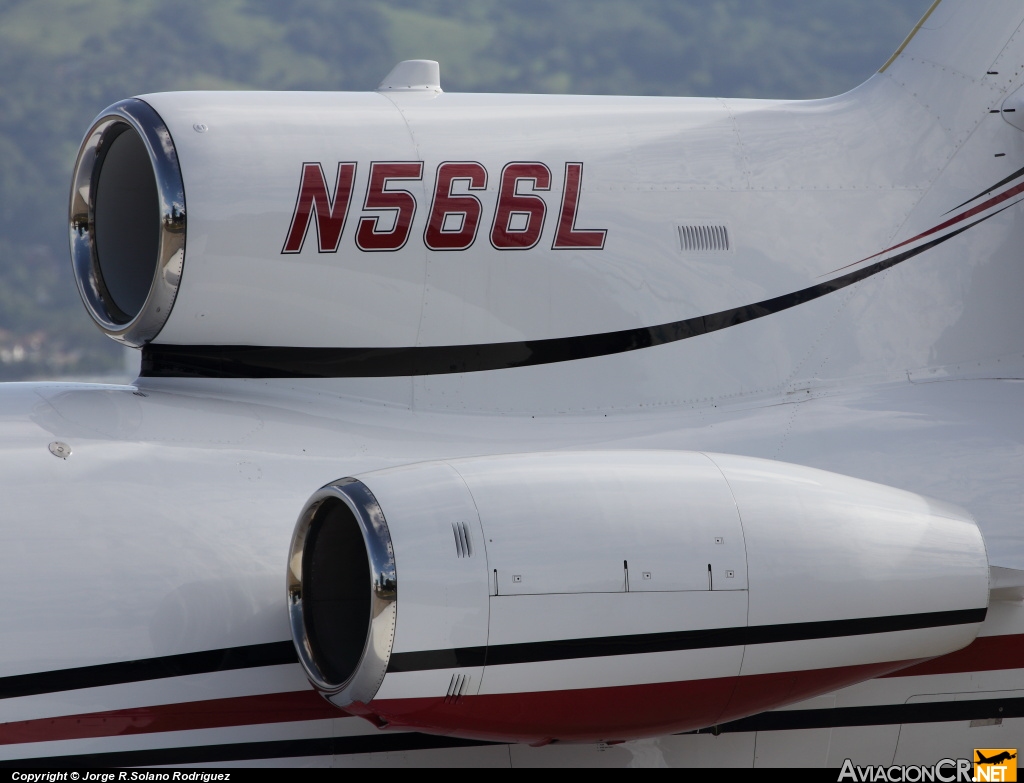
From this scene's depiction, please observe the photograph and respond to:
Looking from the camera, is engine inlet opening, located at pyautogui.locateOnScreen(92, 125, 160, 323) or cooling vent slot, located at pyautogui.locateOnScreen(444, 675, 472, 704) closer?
cooling vent slot, located at pyautogui.locateOnScreen(444, 675, 472, 704)

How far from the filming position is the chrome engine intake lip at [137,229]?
4500 millimetres

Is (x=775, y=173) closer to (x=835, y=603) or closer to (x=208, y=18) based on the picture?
(x=835, y=603)

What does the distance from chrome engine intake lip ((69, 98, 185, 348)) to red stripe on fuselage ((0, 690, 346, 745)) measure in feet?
4.88

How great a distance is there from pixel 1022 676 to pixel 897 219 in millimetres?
2059

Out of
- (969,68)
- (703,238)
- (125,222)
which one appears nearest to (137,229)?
(125,222)

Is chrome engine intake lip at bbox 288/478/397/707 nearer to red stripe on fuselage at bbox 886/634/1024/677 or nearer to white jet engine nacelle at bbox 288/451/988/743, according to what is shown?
white jet engine nacelle at bbox 288/451/988/743

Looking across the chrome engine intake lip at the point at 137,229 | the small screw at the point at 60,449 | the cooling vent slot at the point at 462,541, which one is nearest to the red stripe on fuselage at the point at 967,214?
the cooling vent slot at the point at 462,541

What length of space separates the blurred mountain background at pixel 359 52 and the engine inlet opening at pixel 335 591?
86.3 meters

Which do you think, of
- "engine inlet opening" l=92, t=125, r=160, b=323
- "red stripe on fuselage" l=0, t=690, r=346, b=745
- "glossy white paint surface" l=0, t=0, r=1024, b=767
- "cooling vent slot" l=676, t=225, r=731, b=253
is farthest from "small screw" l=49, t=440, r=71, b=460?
"cooling vent slot" l=676, t=225, r=731, b=253

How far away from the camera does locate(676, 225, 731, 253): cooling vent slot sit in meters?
5.22

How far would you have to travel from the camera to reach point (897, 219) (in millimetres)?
5504

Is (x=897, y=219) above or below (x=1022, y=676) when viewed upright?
above

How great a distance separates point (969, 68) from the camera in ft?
18.6

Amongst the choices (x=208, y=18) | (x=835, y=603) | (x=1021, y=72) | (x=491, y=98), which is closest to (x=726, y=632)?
(x=835, y=603)
